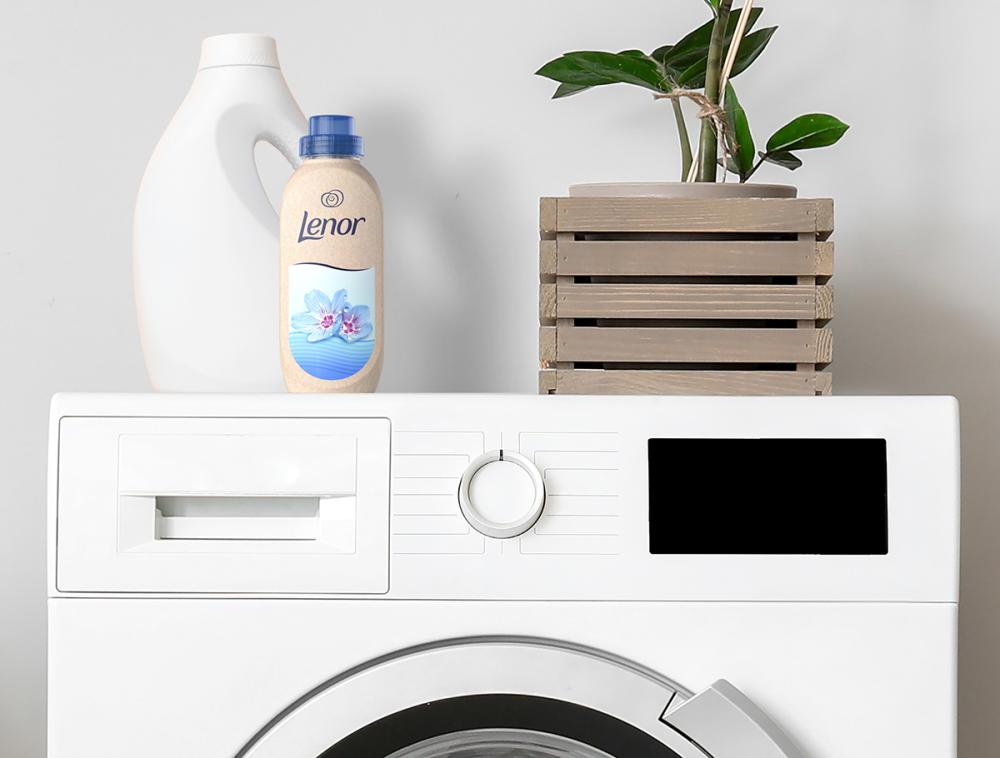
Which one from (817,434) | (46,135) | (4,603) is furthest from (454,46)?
(4,603)

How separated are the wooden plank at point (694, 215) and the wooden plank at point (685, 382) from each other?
12cm

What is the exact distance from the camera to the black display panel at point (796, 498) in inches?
30.0

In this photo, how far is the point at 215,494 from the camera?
0.77m

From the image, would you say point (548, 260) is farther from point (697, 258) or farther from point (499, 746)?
point (499, 746)

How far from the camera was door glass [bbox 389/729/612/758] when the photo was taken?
0.77 meters

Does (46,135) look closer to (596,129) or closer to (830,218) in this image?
(596,129)

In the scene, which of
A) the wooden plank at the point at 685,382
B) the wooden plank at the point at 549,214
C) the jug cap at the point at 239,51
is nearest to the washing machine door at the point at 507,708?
the wooden plank at the point at 685,382

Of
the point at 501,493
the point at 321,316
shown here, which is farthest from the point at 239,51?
the point at 501,493

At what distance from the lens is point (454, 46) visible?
1276mm

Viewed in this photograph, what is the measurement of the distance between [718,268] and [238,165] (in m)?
0.46

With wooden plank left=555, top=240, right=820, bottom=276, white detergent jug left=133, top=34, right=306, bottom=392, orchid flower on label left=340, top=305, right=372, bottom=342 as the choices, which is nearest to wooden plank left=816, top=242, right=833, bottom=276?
wooden plank left=555, top=240, right=820, bottom=276

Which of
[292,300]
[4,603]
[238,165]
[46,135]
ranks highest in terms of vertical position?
[46,135]

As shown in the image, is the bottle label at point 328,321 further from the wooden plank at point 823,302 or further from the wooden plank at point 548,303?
the wooden plank at point 823,302

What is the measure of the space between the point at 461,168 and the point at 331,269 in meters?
0.47
